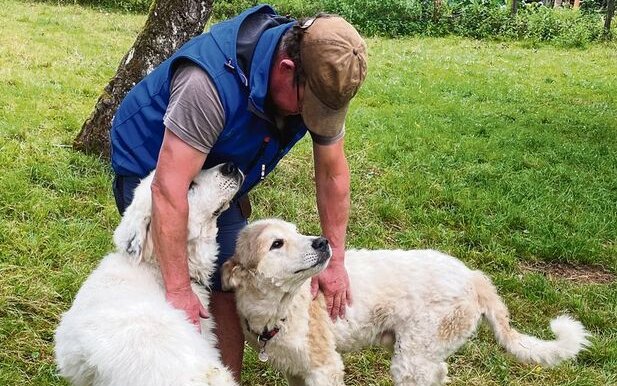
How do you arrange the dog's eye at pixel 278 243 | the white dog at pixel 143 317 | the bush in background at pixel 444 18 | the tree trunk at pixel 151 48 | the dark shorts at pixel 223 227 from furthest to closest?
the bush in background at pixel 444 18 → the tree trunk at pixel 151 48 → the dark shorts at pixel 223 227 → the dog's eye at pixel 278 243 → the white dog at pixel 143 317

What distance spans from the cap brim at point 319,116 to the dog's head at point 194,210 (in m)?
0.44

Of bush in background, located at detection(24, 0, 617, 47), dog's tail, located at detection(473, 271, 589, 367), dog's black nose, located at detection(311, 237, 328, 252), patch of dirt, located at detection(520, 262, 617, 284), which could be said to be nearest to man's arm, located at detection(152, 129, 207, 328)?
dog's black nose, located at detection(311, 237, 328, 252)

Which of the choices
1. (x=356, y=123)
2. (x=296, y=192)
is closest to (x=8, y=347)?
(x=296, y=192)

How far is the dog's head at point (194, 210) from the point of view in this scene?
293 cm

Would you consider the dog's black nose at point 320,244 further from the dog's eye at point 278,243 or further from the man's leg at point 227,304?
the man's leg at point 227,304

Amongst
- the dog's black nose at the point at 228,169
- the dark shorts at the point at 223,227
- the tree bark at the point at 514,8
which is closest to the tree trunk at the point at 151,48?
the dark shorts at the point at 223,227

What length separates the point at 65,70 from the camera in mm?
10070

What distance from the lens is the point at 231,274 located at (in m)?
3.43

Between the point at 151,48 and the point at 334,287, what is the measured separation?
384 cm

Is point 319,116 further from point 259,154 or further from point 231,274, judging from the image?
point 231,274

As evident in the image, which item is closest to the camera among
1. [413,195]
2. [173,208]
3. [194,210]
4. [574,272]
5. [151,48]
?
[173,208]

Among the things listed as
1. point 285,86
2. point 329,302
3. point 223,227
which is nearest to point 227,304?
point 223,227

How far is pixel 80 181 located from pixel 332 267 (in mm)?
3247

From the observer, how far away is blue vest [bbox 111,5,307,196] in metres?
2.92
